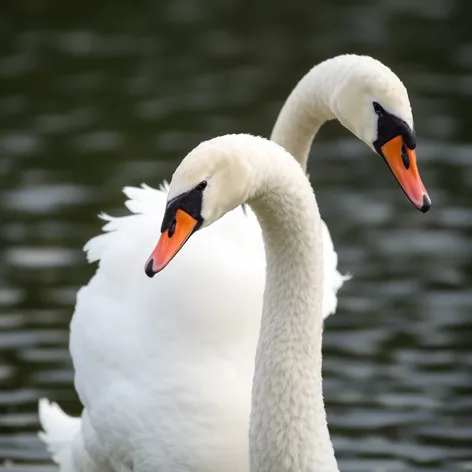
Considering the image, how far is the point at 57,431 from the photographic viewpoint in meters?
6.73

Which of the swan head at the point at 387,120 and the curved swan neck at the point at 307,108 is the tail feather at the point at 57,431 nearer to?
the curved swan neck at the point at 307,108

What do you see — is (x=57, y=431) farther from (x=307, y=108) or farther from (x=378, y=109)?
(x=378, y=109)

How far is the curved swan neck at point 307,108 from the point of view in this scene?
560 centimetres

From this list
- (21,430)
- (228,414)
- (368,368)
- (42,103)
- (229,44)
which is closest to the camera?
(228,414)

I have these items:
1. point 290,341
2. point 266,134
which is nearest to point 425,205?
point 290,341

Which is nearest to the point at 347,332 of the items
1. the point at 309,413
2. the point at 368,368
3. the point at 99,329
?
the point at 368,368

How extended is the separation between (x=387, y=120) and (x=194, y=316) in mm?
1145

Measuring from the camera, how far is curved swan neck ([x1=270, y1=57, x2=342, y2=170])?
5.60 m

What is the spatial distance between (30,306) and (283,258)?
4.54 m

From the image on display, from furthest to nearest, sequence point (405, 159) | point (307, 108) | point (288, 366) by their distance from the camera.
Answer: point (307, 108)
point (405, 159)
point (288, 366)

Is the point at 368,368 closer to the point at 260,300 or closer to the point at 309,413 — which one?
the point at 260,300

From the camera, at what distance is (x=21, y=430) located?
752cm

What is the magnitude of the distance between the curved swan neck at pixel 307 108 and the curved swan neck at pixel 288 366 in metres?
0.99

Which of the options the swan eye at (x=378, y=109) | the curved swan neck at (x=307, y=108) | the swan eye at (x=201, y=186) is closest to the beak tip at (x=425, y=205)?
the swan eye at (x=378, y=109)
